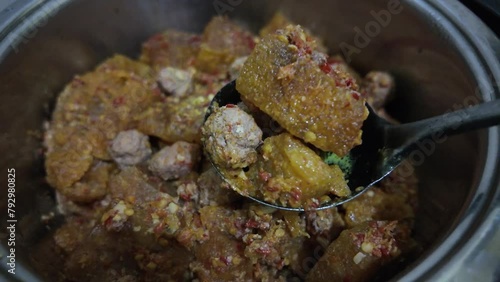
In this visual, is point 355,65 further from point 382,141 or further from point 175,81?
point 175,81

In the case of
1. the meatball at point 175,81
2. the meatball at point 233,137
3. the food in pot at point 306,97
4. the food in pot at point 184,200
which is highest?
the food in pot at point 306,97

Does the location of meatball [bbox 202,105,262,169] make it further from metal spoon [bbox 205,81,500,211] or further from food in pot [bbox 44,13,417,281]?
metal spoon [bbox 205,81,500,211]

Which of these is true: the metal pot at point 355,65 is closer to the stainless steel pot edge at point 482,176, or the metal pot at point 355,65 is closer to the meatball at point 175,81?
the stainless steel pot edge at point 482,176

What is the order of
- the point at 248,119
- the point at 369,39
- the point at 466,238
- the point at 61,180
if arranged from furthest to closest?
the point at 369,39 < the point at 61,180 < the point at 248,119 < the point at 466,238

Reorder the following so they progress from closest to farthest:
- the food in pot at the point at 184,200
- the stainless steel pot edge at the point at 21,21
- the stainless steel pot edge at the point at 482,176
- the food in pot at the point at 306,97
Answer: the stainless steel pot edge at the point at 482,176 → the food in pot at the point at 306,97 → the food in pot at the point at 184,200 → the stainless steel pot edge at the point at 21,21

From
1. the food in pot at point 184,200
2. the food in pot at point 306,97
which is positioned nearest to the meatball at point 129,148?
the food in pot at point 184,200

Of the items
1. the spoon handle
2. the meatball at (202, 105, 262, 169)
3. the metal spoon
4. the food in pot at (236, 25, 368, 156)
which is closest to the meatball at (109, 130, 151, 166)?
the metal spoon

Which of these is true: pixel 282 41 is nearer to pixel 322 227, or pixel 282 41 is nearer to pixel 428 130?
pixel 428 130

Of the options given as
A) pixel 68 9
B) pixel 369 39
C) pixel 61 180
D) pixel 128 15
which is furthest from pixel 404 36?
pixel 61 180
